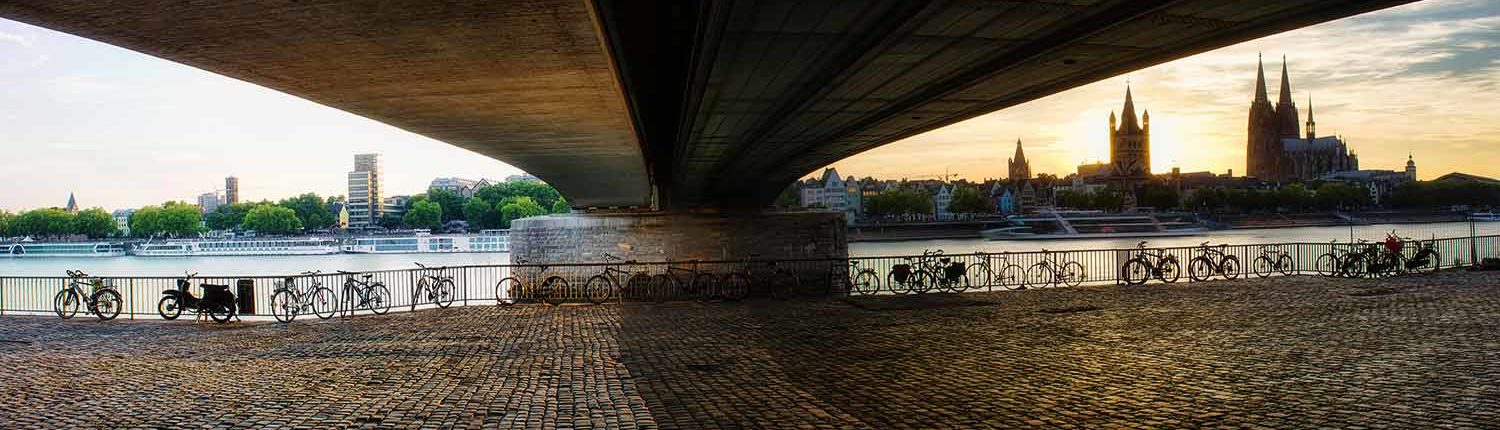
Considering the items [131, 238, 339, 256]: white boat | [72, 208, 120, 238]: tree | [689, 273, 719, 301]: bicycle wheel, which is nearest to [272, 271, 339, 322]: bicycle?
[689, 273, 719, 301]: bicycle wheel

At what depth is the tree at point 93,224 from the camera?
117 metres

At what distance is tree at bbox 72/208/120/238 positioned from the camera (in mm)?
117125

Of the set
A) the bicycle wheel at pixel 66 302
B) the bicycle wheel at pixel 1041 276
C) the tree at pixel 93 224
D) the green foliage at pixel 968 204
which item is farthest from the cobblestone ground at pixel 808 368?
the green foliage at pixel 968 204

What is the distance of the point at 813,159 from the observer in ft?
83.0

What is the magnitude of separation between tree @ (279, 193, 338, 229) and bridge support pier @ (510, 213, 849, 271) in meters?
122

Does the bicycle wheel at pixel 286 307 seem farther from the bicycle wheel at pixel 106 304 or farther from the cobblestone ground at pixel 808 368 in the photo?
the bicycle wheel at pixel 106 304

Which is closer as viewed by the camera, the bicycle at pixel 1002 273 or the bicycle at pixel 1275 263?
the bicycle at pixel 1002 273

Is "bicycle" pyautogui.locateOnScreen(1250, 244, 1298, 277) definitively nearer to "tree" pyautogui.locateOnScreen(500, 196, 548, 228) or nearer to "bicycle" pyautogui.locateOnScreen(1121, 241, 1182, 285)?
"bicycle" pyautogui.locateOnScreen(1121, 241, 1182, 285)

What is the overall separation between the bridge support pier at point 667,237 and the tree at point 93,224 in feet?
378

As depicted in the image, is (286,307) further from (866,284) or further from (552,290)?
(866,284)

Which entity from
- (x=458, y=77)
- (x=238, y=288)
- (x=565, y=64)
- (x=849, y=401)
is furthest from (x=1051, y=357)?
(x=238, y=288)

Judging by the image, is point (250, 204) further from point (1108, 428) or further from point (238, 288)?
point (1108, 428)

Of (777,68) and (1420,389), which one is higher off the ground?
(777,68)

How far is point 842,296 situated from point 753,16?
962cm
